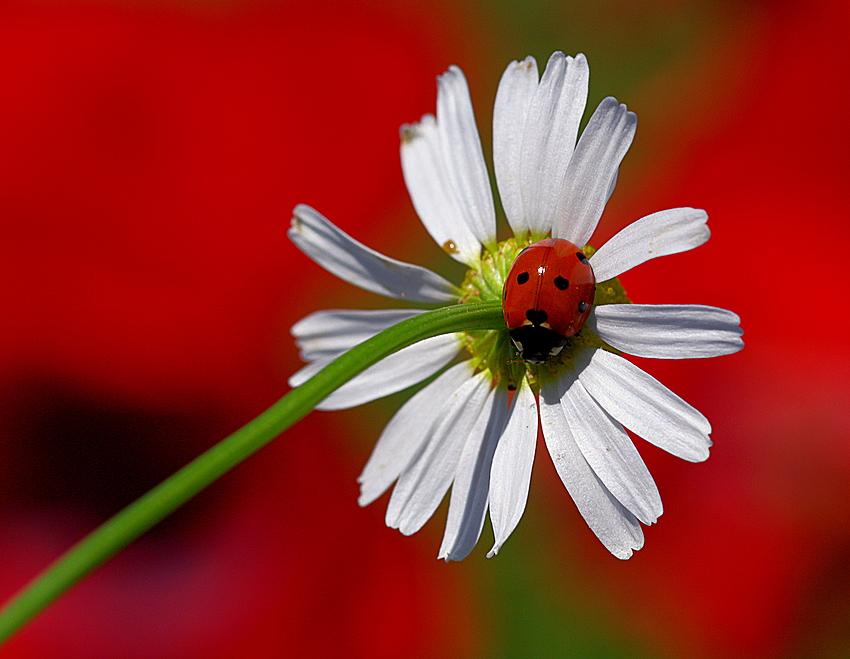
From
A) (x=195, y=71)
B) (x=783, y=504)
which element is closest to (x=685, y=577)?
(x=783, y=504)

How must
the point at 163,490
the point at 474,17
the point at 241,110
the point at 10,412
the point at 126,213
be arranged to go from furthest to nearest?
the point at 474,17 < the point at 241,110 < the point at 126,213 < the point at 10,412 < the point at 163,490

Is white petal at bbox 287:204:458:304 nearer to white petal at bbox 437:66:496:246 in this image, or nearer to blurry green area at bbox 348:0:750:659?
white petal at bbox 437:66:496:246

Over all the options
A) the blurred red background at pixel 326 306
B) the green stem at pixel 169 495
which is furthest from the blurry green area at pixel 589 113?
the green stem at pixel 169 495

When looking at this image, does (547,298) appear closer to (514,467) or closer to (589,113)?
(514,467)

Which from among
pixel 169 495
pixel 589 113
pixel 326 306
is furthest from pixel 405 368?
Answer: pixel 326 306

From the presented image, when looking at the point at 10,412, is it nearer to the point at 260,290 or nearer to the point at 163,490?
the point at 260,290

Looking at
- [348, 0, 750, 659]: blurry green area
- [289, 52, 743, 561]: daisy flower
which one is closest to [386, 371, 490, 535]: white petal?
[289, 52, 743, 561]: daisy flower
